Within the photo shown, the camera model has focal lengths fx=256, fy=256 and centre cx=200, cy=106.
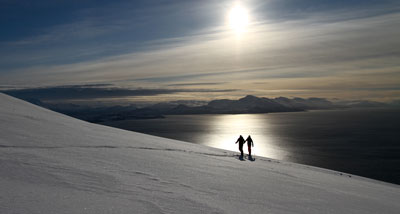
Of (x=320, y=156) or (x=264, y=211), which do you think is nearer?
(x=264, y=211)

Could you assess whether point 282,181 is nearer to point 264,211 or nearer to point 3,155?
point 264,211

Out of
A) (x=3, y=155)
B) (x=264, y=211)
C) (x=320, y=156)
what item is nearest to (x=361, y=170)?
(x=320, y=156)

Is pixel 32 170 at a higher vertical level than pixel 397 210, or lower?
higher

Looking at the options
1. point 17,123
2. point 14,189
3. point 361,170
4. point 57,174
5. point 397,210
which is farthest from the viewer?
point 361,170

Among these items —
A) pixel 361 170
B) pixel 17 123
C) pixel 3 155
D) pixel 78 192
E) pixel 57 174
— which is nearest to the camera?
pixel 78 192

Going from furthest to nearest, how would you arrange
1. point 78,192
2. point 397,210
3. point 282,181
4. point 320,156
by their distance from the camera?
point 320,156 < point 282,181 < point 397,210 < point 78,192

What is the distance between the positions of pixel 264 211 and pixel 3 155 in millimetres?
6703

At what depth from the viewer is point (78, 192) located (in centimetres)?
496

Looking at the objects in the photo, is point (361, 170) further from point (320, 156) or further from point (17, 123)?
point (17, 123)

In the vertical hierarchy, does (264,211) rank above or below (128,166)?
below

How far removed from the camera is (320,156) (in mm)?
63094

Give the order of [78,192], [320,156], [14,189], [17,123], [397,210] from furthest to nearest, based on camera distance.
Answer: [320,156]
[17,123]
[397,210]
[78,192]
[14,189]

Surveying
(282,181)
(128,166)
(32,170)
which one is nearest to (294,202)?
(282,181)

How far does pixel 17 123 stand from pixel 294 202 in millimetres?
12598
